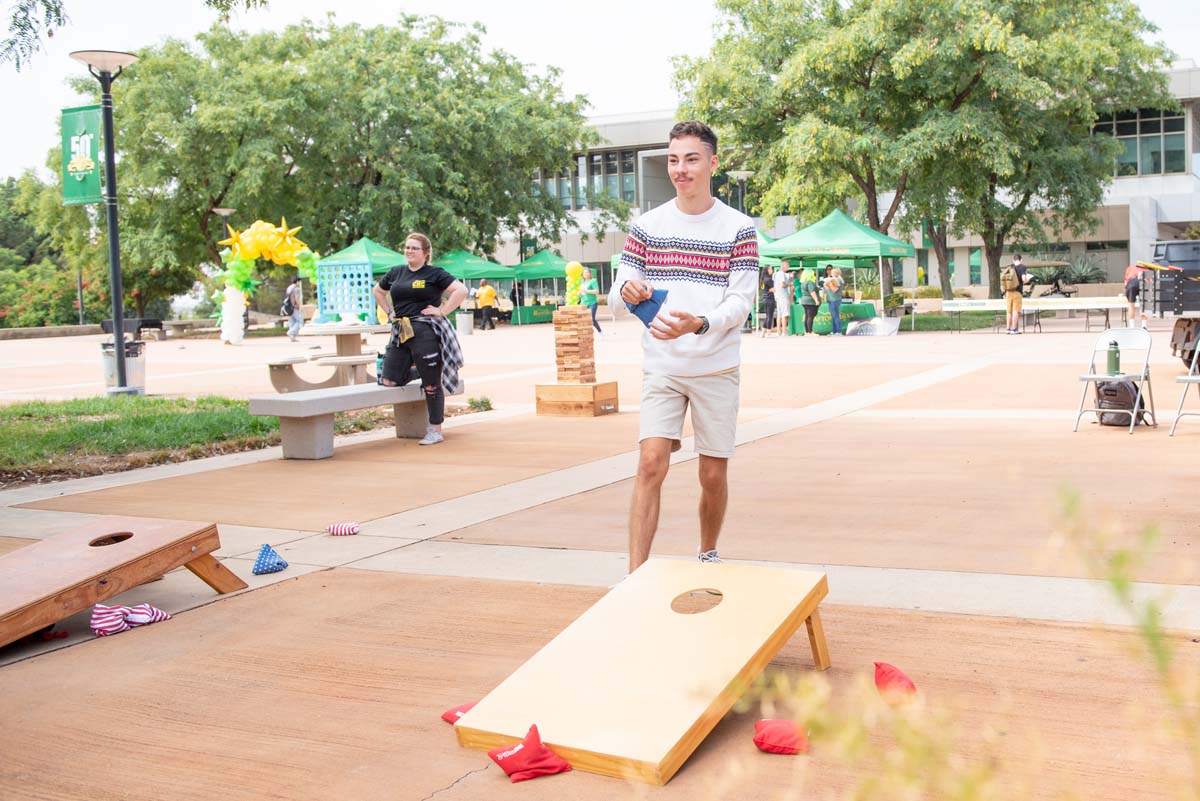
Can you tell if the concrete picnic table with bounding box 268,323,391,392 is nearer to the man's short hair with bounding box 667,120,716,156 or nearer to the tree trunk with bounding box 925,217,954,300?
the man's short hair with bounding box 667,120,716,156

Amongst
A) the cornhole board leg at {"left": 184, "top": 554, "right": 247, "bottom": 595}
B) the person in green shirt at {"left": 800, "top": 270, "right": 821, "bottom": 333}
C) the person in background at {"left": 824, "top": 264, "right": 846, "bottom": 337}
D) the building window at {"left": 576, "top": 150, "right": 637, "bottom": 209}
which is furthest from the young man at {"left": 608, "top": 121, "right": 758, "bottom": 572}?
the building window at {"left": 576, "top": 150, "right": 637, "bottom": 209}

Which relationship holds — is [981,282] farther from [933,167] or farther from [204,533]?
[204,533]

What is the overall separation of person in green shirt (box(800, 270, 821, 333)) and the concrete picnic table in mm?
15115

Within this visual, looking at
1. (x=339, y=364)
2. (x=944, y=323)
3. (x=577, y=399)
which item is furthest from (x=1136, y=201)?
(x=339, y=364)

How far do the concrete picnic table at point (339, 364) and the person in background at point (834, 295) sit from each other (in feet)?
48.4

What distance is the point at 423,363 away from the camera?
10453mm

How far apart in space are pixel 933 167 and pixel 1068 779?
99.0 ft

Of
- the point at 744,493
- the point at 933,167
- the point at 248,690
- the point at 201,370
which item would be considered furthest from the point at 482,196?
the point at 248,690

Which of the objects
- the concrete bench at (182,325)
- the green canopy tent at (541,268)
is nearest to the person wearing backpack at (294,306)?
the green canopy tent at (541,268)

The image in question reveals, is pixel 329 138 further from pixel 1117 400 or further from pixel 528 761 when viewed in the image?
pixel 528 761

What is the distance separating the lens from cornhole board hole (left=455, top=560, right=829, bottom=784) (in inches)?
133

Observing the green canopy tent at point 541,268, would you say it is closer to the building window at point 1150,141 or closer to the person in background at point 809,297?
the person in background at point 809,297

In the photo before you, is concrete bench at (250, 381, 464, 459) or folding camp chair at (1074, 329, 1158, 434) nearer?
concrete bench at (250, 381, 464, 459)

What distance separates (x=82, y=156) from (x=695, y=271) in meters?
13.7
